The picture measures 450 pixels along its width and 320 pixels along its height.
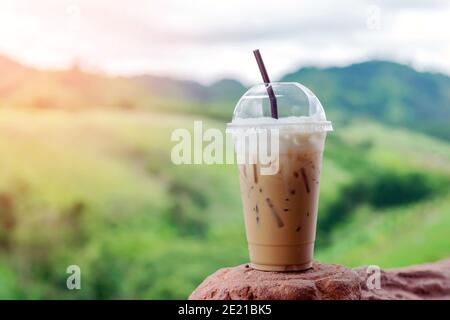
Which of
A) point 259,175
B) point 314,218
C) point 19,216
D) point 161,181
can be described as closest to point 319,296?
point 314,218

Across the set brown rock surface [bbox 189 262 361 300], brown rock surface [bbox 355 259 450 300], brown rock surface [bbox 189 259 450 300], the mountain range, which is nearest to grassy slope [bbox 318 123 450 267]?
the mountain range

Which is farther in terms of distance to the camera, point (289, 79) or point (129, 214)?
point (289, 79)

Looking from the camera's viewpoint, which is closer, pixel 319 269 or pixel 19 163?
pixel 319 269

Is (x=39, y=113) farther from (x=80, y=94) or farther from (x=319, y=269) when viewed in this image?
(x=319, y=269)

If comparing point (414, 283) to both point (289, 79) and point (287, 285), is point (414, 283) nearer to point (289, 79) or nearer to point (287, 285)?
point (287, 285)

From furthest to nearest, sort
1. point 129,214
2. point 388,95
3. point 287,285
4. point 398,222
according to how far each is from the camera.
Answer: point 388,95
point 398,222
point 129,214
point 287,285

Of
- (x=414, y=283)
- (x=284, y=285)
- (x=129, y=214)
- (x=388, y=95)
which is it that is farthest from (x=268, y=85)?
(x=388, y=95)

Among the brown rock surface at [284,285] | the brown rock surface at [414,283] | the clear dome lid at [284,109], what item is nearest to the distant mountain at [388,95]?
the brown rock surface at [414,283]
